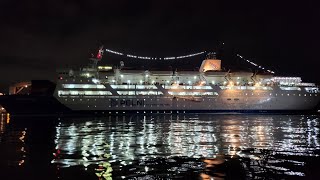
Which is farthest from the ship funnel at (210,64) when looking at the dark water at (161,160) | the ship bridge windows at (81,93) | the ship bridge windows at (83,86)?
the dark water at (161,160)

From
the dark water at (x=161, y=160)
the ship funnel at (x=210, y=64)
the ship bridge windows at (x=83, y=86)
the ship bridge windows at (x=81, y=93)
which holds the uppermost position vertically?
the ship funnel at (x=210, y=64)

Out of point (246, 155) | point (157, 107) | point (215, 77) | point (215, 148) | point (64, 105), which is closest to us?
point (246, 155)

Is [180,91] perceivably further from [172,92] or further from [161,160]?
[161,160]

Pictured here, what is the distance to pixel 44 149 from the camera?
682 inches

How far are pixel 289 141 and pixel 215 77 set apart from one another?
143ft

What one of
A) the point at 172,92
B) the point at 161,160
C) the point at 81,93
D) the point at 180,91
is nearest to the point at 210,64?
the point at 180,91

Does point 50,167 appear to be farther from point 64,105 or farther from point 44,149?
point 64,105

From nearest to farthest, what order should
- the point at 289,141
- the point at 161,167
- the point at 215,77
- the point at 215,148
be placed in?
the point at 161,167
the point at 215,148
the point at 289,141
the point at 215,77

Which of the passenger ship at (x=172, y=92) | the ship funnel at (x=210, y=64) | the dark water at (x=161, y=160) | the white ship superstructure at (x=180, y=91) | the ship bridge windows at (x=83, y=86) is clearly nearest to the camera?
the dark water at (x=161, y=160)

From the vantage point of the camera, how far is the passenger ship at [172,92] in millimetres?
56219

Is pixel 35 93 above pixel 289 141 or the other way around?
above

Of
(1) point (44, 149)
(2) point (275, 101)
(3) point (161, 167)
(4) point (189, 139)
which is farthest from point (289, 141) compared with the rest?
(2) point (275, 101)

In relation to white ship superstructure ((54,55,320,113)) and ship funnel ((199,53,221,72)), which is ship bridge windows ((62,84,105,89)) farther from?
ship funnel ((199,53,221,72))

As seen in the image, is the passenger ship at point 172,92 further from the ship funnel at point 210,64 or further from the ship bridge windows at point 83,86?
the ship funnel at point 210,64
